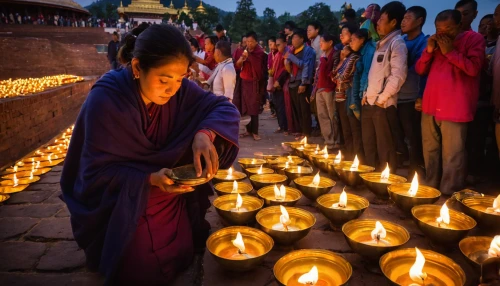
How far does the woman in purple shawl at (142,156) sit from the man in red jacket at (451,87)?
249 centimetres

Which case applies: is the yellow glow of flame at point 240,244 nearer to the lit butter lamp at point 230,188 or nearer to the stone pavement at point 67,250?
the stone pavement at point 67,250

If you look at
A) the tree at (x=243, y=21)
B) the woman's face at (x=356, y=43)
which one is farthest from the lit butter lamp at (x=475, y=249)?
the tree at (x=243, y=21)

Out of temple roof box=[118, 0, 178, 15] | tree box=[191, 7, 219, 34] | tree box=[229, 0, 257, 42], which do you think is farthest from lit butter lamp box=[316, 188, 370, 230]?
temple roof box=[118, 0, 178, 15]

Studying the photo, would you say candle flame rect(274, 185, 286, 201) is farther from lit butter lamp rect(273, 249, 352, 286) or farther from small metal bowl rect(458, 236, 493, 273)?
small metal bowl rect(458, 236, 493, 273)

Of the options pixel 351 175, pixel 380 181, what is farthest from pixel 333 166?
pixel 380 181

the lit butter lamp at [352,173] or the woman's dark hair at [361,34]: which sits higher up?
the woman's dark hair at [361,34]

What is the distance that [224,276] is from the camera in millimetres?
2002

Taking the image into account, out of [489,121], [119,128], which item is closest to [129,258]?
[119,128]

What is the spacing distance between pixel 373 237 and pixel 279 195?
91cm

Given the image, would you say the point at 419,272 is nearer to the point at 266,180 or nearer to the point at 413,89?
the point at 266,180

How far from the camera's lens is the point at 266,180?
3342 millimetres

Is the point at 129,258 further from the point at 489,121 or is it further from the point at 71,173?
the point at 489,121

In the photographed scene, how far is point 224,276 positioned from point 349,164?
2238mm

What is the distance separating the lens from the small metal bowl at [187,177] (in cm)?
168
